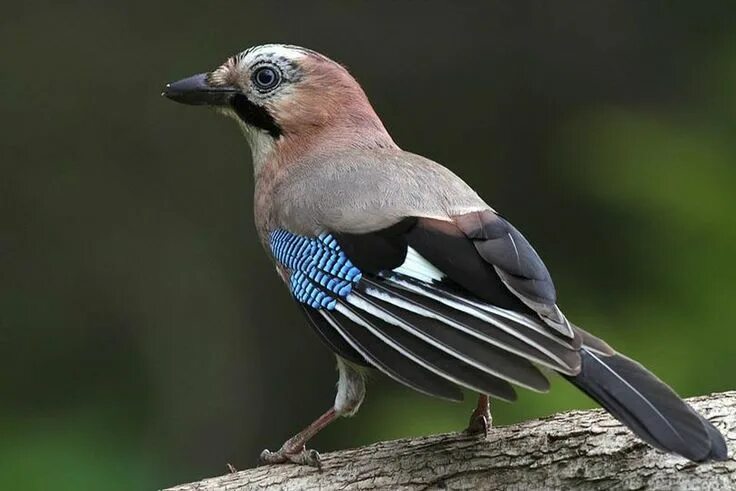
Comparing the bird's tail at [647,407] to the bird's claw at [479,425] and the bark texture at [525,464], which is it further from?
the bird's claw at [479,425]

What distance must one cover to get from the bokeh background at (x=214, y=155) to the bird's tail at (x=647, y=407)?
133 inches

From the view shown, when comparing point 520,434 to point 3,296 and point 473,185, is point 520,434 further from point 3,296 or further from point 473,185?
point 3,296

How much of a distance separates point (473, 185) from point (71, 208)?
2435mm

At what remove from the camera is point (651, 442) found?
308 centimetres

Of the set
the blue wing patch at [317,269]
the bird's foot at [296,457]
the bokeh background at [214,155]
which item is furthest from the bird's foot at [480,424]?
the bokeh background at [214,155]

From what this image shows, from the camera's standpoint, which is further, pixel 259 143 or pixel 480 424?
pixel 259 143

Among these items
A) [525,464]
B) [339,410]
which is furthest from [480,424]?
[339,410]

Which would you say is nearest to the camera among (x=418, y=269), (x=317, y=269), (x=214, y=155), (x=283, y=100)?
(x=418, y=269)

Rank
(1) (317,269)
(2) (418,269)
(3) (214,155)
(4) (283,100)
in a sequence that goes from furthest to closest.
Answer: (3) (214,155)
(4) (283,100)
(1) (317,269)
(2) (418,269)

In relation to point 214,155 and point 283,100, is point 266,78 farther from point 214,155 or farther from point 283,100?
point 214,155

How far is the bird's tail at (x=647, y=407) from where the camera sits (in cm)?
306

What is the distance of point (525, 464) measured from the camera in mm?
3598

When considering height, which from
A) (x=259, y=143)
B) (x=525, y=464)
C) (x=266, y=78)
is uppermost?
(x=266, y=78)

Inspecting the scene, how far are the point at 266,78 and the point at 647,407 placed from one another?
210 centimetres
